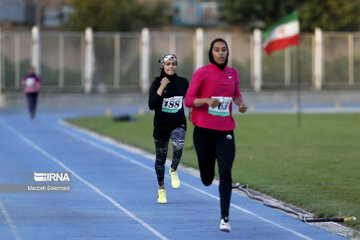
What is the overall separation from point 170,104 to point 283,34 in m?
20.1

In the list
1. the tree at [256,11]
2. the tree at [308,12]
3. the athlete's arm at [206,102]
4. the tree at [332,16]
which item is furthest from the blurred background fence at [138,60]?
the athlete's arm at [206,102]

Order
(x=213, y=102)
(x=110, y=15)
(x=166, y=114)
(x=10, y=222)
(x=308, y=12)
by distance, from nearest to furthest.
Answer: (x=213, y=102), (x=10, y=222), (x=166, y=114), (x=308, y=12), (x=110, y=15)

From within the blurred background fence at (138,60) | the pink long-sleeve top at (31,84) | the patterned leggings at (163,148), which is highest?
the blurred background fence at (138,60)

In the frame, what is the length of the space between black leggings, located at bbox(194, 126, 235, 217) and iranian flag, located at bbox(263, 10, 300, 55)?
70.4 feet

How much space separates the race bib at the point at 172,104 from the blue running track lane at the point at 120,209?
4.17 feet

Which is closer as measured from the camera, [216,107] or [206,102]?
[206,102]

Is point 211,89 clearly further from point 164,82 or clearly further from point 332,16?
point 332,16

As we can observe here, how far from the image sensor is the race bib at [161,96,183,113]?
482 inches

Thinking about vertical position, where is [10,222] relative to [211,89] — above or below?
below

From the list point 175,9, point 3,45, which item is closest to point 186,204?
point 3,45

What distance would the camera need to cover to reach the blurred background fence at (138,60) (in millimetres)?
46469

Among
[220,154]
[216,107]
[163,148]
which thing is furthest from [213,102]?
[163,148]

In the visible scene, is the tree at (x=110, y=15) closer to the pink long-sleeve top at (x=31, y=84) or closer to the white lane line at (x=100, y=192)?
the pink long-sleeve top at (x=31, y=84)

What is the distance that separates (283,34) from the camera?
31.8 meters
